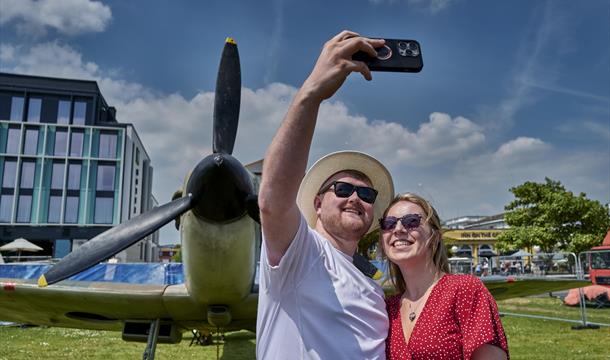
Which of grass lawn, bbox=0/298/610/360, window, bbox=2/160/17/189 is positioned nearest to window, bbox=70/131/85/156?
window, bbox=2/160/17/189

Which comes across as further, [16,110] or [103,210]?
[16,110]

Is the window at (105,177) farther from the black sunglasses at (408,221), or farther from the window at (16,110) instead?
the black sunglasses at (408,221)

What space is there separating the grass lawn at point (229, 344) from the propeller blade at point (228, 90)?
16.7 feet

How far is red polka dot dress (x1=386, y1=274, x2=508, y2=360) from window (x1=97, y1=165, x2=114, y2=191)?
43928 millimetres

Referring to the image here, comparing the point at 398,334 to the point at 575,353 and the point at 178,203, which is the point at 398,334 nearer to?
the point at 178,203

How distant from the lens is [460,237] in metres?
58.9

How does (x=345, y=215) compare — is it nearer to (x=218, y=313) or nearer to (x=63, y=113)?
(x=218, y=313)

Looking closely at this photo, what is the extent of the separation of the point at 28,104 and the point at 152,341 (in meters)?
43.7

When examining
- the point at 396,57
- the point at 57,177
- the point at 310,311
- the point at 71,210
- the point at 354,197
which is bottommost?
the point at 310,311

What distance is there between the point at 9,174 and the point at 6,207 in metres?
3.22

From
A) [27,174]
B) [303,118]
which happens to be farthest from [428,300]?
[27,174]

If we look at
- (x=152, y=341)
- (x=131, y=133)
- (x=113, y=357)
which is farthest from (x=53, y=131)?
(x=152, y=341)

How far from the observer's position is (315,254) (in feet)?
5.93

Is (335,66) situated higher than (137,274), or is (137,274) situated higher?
(335,66)
